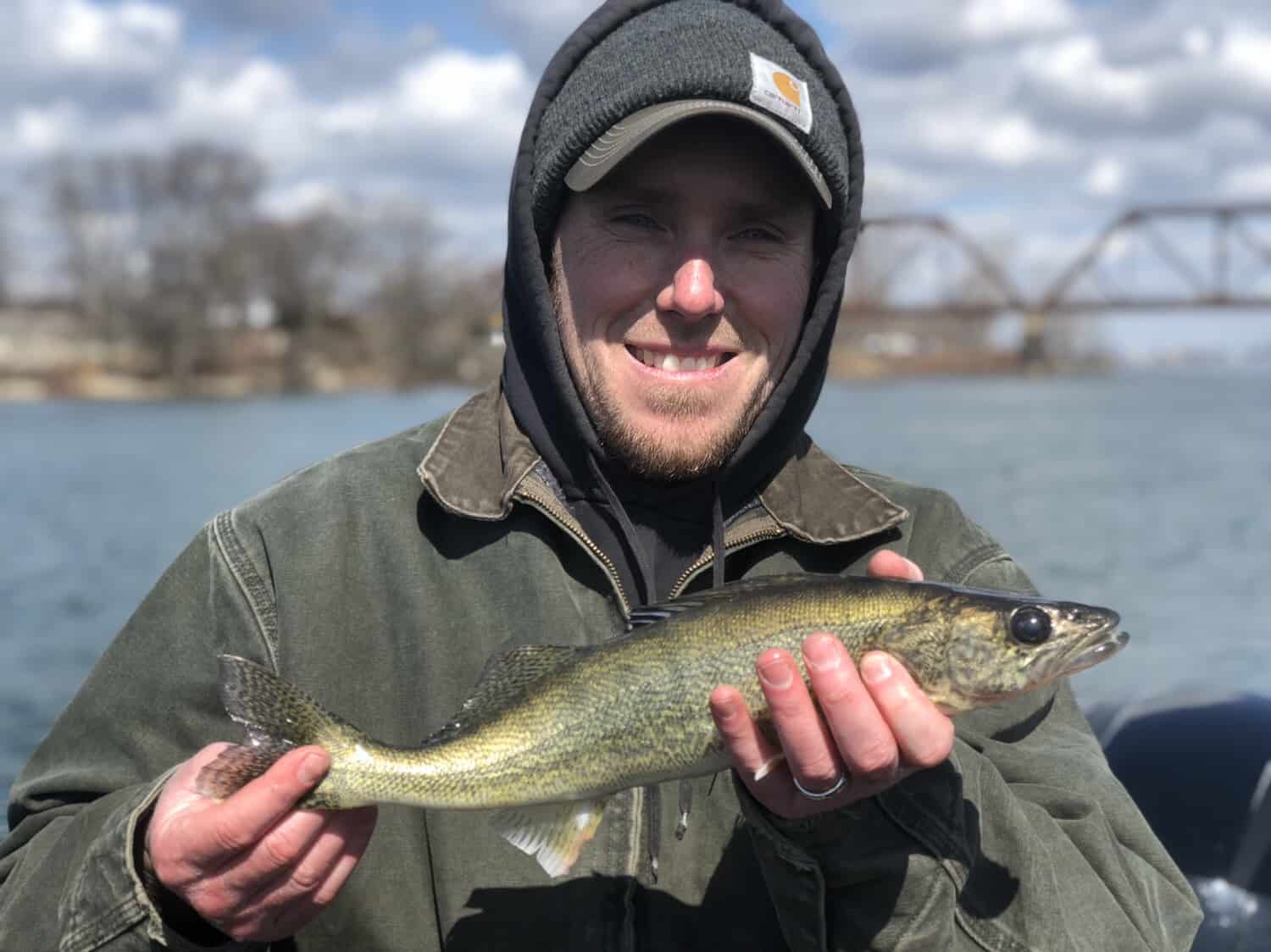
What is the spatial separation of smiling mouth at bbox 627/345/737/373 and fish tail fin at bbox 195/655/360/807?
4.17 ft

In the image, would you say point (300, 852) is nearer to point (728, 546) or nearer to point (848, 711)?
point (848, 711)

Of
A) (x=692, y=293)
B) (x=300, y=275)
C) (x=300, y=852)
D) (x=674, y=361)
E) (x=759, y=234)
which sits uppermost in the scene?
(x=300, y=275)

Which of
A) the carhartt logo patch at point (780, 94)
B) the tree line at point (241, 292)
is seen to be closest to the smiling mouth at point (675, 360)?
the carhartt logo patch at point (780, 94)

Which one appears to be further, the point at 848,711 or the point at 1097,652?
the point at 1097,652

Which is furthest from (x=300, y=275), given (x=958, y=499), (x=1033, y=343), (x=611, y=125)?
(x=611, y=125)

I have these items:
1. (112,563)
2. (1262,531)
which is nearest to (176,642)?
→ (112,563)

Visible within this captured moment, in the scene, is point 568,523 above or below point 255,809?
above

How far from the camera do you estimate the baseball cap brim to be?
3307mm

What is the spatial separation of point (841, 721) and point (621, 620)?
94 centimetres

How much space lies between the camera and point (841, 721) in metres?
2.56

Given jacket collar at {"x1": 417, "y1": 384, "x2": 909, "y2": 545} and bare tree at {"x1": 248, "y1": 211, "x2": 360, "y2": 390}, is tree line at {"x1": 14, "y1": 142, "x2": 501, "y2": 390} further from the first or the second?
jacket collar at {"x1": 417, "y1": 384, "x2": 909, "y2": 545}

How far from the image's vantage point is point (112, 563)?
1977 centimetres

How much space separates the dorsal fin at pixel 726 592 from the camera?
2.97 metres

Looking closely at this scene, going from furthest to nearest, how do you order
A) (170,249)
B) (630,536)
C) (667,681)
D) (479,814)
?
(170,249), (630,536), (479,814), (667,681)
